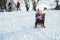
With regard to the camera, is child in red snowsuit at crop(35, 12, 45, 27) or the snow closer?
the snow

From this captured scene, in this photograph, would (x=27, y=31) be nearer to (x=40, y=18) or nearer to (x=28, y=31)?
(x=28, y=31)

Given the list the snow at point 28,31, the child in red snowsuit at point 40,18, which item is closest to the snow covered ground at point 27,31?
the snow at point 28,31

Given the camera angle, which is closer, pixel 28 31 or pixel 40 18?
pixel 28 31

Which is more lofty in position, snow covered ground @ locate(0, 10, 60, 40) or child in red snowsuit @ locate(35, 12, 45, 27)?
child in red snowsuit @ locate(35, 12, 45, 27)

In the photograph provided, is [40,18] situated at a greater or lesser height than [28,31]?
greater

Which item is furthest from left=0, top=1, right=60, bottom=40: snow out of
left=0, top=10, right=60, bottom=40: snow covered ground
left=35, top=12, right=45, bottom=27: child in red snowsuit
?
left=35, top=12, right=45, bottom=27: child in red snowsuit

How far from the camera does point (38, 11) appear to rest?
32.9 ft

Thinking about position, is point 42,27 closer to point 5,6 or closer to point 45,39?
point 45,39

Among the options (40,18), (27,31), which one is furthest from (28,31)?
(40,18)

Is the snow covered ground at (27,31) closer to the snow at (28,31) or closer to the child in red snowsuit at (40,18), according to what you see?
the snow at (28,31)

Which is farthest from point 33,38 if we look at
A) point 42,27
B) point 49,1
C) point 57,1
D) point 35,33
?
point 49,1

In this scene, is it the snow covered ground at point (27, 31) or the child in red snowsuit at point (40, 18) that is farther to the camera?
the child in red snowsuit at point (40, 18)

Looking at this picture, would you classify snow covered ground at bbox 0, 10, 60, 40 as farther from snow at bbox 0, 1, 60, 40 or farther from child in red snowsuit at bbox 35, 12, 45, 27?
child in red snowsuit at bbox 35, 12, 45, 27

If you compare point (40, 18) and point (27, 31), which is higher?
point (40, 18)
